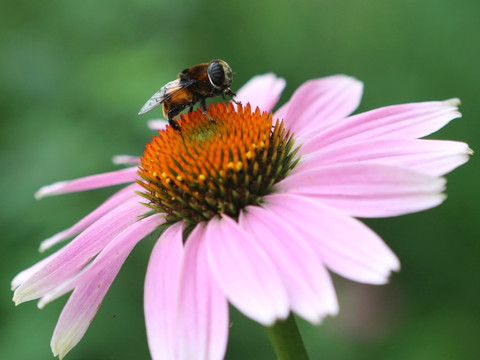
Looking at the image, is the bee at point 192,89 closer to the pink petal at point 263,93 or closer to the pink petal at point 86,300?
the pink petal at point 263,93

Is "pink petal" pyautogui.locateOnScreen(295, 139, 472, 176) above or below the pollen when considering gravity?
below

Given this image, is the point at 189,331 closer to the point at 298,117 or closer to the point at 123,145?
the point at 298,117

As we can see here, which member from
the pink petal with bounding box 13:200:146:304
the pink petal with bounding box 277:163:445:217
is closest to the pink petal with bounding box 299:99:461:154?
the pink petal with bounding box 277:163:445:217

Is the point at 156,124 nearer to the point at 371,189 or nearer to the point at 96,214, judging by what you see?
the point at 96,214

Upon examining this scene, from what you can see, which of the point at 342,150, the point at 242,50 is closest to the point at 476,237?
the point at 342,150

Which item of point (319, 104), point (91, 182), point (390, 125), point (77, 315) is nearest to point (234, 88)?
point (319, 104)

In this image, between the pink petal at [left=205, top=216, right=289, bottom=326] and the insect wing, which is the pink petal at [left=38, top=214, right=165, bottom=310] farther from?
the insect wing
